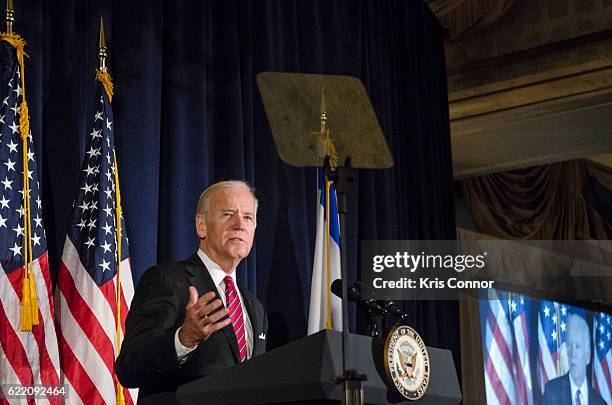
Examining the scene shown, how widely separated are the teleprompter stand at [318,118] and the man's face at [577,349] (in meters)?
6.12

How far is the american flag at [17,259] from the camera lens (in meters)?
4.31

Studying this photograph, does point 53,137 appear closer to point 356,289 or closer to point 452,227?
point 356,289

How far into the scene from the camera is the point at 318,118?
5.25 m

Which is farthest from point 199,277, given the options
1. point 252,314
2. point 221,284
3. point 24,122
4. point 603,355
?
point 603,355

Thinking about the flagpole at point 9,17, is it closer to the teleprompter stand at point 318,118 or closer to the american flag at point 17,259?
the american flag at point 17,259

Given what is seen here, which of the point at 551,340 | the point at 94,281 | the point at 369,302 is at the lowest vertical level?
the point at 369,302

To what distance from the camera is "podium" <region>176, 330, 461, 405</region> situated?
2549 millimetres

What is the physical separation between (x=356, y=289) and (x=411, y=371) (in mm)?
398

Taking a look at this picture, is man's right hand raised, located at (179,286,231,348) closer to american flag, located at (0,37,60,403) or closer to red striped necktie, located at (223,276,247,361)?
red striped necktie, located at (223,276,247,361)

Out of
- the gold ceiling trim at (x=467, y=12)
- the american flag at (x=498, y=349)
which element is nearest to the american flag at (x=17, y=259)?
the gold ceiling trim at (x=467, y=12)

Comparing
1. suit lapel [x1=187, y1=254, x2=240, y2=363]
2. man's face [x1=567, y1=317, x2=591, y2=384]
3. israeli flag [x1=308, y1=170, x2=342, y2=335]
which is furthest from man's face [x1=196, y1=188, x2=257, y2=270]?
man's face [x1=567, y1=317, x2=591, y2=384]

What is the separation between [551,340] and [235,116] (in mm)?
6887

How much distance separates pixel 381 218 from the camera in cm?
724

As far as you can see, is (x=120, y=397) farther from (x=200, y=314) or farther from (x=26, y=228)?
(x=200, y=314)
